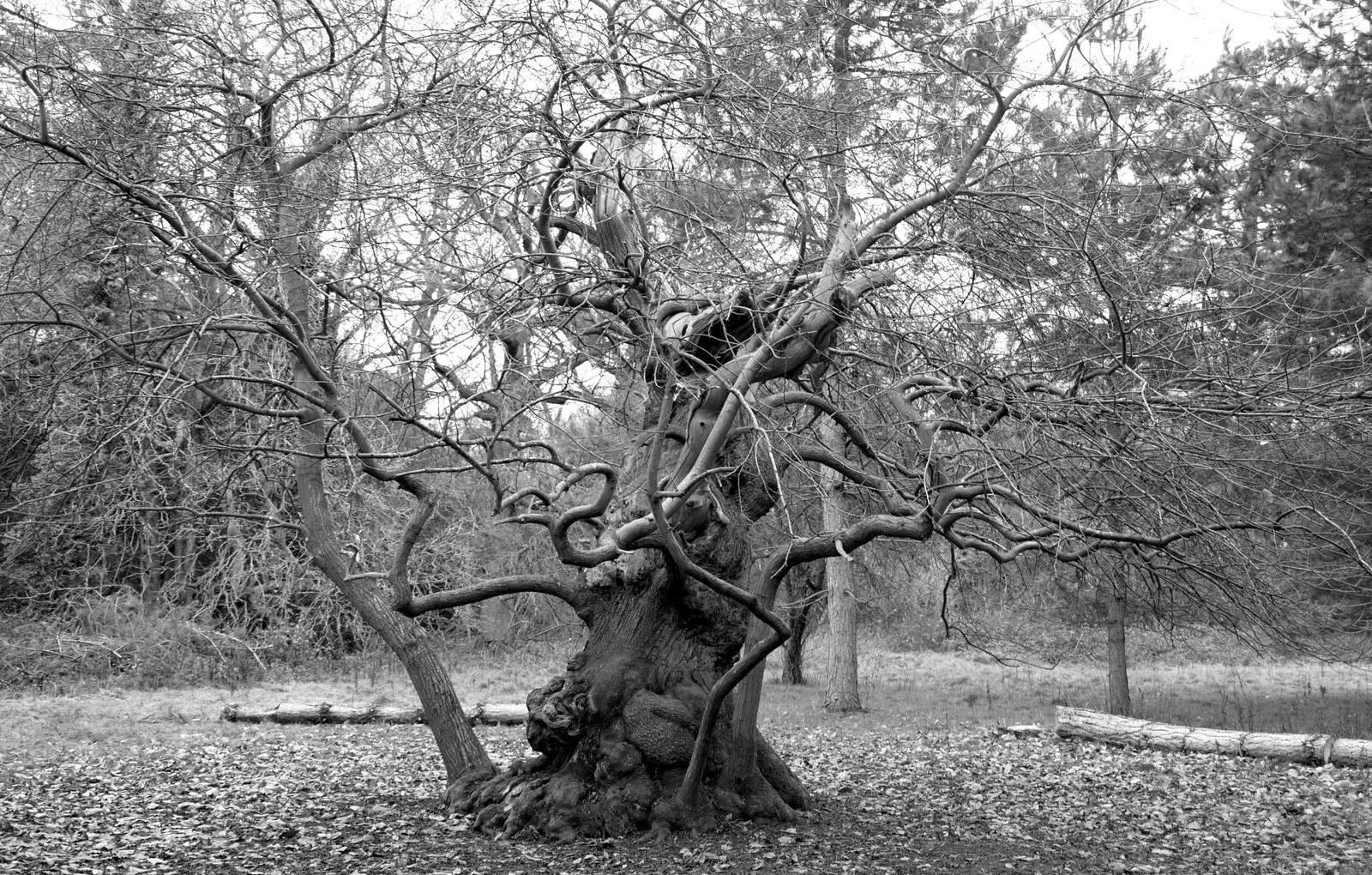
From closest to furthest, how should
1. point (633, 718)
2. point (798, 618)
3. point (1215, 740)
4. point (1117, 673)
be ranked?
point (633, 718), point (1215, 740), point (1117, 673), point (798, 618)

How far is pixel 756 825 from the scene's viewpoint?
19.4 feet

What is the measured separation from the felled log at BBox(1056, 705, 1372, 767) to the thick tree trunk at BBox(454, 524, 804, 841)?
518 cm

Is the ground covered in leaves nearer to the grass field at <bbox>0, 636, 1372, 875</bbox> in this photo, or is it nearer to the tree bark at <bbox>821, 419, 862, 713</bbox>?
the grass field at <bbox>0, 636, 1372, 875</bbox>

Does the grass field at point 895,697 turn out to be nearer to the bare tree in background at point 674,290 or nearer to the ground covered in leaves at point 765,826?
the ground covered in leaves at point 765,826

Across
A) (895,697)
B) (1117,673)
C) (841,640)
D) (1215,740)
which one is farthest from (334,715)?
(1117,673)

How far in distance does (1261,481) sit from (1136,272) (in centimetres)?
252

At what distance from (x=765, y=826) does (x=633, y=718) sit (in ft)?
3.35

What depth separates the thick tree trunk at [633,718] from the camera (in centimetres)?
569

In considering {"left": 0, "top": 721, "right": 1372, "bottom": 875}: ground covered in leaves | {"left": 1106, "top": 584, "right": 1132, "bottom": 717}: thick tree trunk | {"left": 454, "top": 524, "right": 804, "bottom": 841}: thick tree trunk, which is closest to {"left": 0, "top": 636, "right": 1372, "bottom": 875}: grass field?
{"left": 0, "top": 721, "right": 1372, "bottom": 875}: ground covered in leaves

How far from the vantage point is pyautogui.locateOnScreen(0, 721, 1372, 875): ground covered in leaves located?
5312 mm

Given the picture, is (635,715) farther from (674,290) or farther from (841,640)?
(841,640)

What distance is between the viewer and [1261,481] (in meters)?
6.41

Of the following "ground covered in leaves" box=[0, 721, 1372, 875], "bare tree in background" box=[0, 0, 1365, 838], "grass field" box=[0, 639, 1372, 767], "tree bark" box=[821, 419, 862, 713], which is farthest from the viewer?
"tree bark" box=[821, 419, 862, 713]

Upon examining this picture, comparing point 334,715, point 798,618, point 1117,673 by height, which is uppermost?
point 798,618
